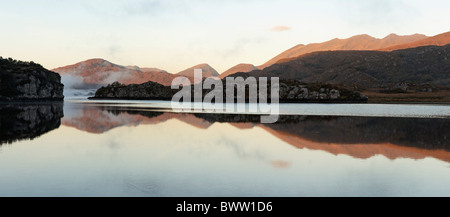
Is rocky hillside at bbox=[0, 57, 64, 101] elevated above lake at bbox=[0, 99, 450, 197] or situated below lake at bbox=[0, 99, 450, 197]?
above

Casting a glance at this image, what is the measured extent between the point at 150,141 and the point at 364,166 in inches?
749

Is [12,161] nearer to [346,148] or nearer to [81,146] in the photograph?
[81,146]

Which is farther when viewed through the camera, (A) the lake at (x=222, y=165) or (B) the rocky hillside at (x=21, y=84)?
(B) the rocky hillside at (x=21, y=84)

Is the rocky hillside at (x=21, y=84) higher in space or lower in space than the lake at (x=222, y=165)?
higher

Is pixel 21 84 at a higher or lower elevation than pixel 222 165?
higher

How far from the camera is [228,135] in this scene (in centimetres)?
3897

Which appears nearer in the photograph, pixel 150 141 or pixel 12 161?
pixel 12 161

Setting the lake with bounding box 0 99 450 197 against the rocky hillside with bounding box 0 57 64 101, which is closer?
the lake with bounding box 0 99 450 197

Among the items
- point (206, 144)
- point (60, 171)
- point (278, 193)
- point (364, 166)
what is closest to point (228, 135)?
point (206, 144)

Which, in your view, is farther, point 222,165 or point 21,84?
point 21,84
